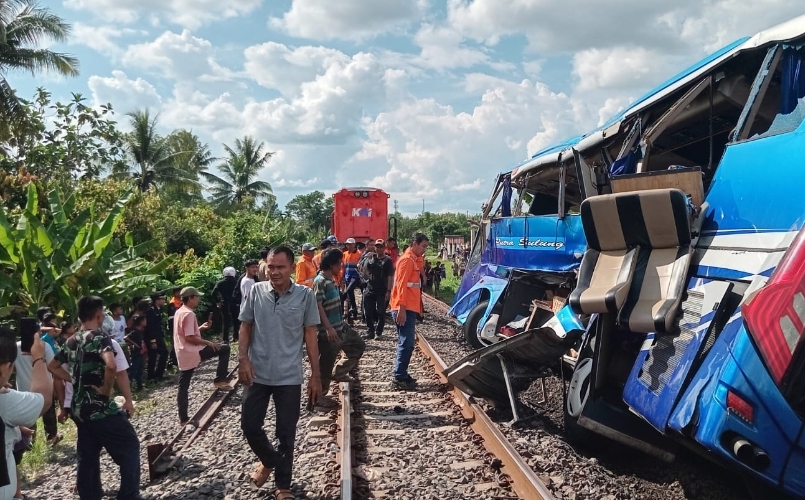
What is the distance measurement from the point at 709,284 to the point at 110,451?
4002 millimetres

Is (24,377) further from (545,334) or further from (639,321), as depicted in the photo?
(639,321)

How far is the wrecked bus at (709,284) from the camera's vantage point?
3.21m

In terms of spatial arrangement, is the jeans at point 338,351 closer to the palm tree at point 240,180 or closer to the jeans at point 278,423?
the jeans at point 278,423

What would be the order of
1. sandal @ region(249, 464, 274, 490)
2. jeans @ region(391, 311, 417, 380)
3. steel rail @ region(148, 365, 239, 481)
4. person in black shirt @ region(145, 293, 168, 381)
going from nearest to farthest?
1. sandal @ region(249, 464, 274, 490)
2. steel rail @ region(148, 365, 239, 481)
3. jeans @ region(391, 311, 417, 380)
4. person in black shirt @ region(145, 293, 168, 381)

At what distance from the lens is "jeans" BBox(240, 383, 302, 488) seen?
445 cm

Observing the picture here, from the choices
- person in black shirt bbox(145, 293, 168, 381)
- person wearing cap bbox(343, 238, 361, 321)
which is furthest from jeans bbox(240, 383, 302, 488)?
person wearing cap bbox(343, 238, 361, 321)

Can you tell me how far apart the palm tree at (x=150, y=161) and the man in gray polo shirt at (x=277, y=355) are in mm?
29778

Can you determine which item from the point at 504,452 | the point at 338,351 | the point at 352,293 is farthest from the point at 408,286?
the point at 352,293

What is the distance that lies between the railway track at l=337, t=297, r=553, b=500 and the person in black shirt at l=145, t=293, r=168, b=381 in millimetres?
3179

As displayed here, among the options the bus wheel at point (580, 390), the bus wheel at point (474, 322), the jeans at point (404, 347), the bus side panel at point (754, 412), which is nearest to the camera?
the bus side panel at point (754, 412)

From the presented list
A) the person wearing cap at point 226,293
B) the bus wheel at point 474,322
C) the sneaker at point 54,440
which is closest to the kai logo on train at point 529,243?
the bus wheel at point 474,322

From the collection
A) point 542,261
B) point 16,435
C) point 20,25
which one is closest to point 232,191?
point 20,25

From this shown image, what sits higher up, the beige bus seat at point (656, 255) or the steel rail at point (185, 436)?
the beige bus seat at point (656, 255)

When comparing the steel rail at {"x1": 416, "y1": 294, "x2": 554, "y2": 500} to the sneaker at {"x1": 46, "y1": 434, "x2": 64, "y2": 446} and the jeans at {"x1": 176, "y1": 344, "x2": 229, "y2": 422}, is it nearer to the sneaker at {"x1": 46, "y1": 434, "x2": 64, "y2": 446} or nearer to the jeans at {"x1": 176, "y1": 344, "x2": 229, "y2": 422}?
the jeans at {"x1": 176, "y1": 344, "x2": 229, "y2": 422}
